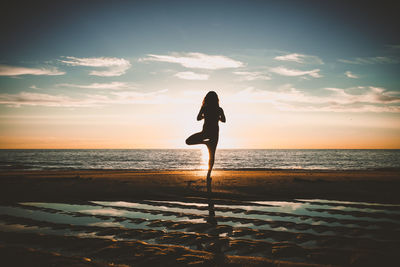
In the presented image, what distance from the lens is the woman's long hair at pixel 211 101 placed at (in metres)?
7.61

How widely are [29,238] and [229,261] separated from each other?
142 inches

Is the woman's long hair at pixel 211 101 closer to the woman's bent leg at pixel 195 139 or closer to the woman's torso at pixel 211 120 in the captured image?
the woman's torso at pixel 211 120

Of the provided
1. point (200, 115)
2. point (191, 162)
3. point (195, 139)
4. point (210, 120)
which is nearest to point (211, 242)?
point (195, 139)

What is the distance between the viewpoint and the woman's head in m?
7.61

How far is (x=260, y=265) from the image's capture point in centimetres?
282

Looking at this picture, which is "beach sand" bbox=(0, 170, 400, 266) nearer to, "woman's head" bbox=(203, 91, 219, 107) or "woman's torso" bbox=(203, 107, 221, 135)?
"woman's torso" bbox=(203, 107, 221, 135)

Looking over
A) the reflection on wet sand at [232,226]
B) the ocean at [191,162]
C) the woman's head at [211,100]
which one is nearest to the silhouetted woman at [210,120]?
the woman's head at [211,100]

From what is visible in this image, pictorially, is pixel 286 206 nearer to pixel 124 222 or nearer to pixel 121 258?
pixel 124 222

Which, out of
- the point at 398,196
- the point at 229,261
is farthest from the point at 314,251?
the point at 398,196

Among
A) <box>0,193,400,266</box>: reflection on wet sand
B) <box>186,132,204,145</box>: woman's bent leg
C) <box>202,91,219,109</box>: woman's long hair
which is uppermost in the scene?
<box>202,91,219,109</box>: woman's long hair

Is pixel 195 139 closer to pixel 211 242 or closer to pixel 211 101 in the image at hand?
pixel 211 101

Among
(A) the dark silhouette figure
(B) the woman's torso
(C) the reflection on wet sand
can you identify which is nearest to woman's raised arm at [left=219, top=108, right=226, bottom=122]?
(B) the woman's torso

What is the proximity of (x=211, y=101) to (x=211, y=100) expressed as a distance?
4 centimetres

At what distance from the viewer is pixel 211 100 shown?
7.64 meters
